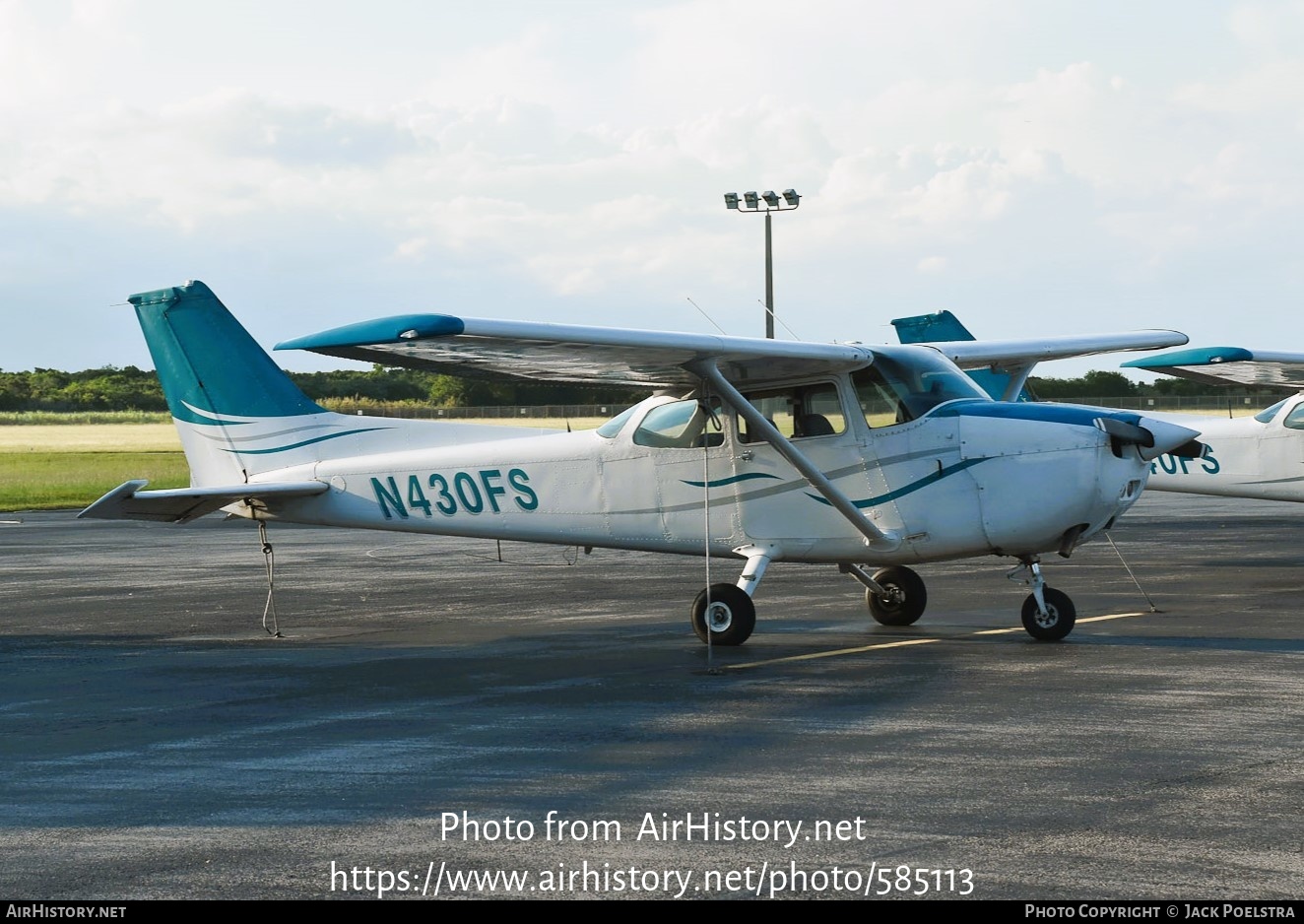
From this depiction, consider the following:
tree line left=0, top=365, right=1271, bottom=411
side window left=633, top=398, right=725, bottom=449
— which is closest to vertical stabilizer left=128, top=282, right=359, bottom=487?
side window left=633, top=398, right=725, bottom=449

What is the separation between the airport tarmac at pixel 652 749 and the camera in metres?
5.72

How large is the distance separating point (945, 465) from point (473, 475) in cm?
409

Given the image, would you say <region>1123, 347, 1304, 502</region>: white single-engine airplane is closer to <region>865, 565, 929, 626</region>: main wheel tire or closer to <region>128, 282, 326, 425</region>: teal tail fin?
<region>865, 565, 929, 626</region>: main wheel tire

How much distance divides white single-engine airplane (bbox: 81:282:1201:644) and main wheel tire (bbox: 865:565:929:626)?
2 centimetres

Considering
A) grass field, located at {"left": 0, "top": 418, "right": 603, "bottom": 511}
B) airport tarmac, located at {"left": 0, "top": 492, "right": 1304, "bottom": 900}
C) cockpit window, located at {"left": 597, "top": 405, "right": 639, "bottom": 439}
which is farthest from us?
grass field, located at {"left": 0, "top": 418, "right": 603, "bottom": 511}

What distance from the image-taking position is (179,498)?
43.1 feet

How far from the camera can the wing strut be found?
1195cm

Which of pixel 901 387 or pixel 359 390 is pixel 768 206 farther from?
pixel 359 390

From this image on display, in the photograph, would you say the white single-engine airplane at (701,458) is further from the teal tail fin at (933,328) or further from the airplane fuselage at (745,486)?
the teal tail fin at (933,328)

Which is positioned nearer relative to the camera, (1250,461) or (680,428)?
(680,428)

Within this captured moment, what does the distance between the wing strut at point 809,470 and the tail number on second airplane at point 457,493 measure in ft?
7.10

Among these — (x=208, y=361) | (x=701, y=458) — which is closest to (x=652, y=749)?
(x=701, y=458)

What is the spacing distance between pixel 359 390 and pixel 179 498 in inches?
3586
